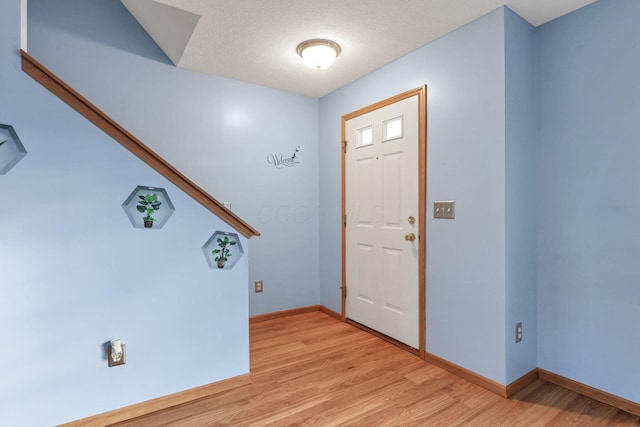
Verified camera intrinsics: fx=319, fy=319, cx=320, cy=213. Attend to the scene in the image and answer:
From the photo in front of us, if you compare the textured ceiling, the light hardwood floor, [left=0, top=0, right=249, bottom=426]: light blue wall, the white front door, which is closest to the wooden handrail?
[left=0, top=0, right=249, bottom=426]: light blue wall

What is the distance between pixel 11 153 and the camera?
4.65ft

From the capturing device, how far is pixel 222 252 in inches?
76.5

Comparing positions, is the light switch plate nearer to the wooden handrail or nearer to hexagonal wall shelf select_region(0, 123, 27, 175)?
the wooden handrail

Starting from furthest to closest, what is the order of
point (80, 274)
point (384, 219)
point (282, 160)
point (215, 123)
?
point (282, 160) → point (215, 123) → point (384, 219) → point (80, 274)

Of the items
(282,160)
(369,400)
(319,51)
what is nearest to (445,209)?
(369,400)

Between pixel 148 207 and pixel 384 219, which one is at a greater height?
pixel 148 207

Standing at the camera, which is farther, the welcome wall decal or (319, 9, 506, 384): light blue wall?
the welcome wall decal

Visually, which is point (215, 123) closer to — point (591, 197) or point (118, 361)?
point (118, 361)

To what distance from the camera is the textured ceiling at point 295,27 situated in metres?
Answer: 1.90

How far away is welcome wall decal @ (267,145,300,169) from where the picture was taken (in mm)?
3232

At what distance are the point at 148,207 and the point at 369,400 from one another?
165 cm

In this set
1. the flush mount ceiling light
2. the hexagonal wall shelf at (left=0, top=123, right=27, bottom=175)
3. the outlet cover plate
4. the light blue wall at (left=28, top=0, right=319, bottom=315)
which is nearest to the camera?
the hexagonal wall shelf at (left=0, top=123, right=27, bottom=175)

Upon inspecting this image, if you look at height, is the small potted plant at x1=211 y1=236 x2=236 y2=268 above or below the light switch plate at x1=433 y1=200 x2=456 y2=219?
below

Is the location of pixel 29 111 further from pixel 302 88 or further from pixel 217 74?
pixel 302 88
